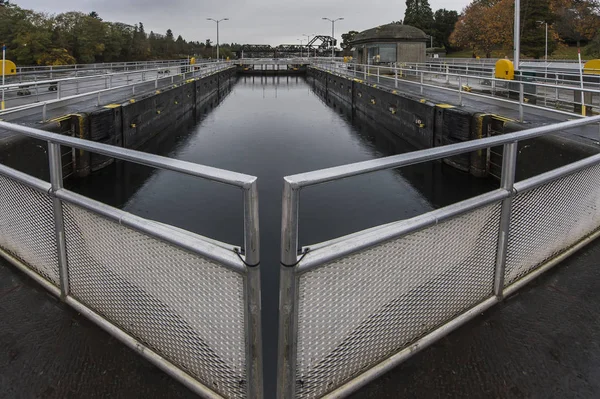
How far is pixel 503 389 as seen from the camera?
247cm

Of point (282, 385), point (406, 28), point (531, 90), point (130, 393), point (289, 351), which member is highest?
point (406, 28)

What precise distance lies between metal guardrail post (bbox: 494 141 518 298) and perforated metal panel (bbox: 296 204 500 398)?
2.1 inches

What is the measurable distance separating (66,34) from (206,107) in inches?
1601

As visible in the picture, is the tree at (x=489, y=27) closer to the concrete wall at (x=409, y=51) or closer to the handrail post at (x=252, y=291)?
the concrete wall at (x=409, y=51)

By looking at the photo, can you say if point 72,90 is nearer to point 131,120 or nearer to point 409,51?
point 131,120

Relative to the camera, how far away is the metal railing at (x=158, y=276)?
2148 mm

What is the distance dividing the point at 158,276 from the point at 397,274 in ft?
4.14

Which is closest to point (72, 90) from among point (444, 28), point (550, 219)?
point (550, 219)

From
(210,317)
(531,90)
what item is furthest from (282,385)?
(531,90)

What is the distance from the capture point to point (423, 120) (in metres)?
16.6

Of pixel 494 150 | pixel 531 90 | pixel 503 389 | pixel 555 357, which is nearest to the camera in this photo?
pixel 503 389

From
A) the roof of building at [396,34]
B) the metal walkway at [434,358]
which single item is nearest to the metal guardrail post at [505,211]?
the metal walkway at [434,358]

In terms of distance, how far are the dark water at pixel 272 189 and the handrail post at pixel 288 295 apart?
1834 millimetres

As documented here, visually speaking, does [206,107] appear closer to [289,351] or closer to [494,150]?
[494,150]
